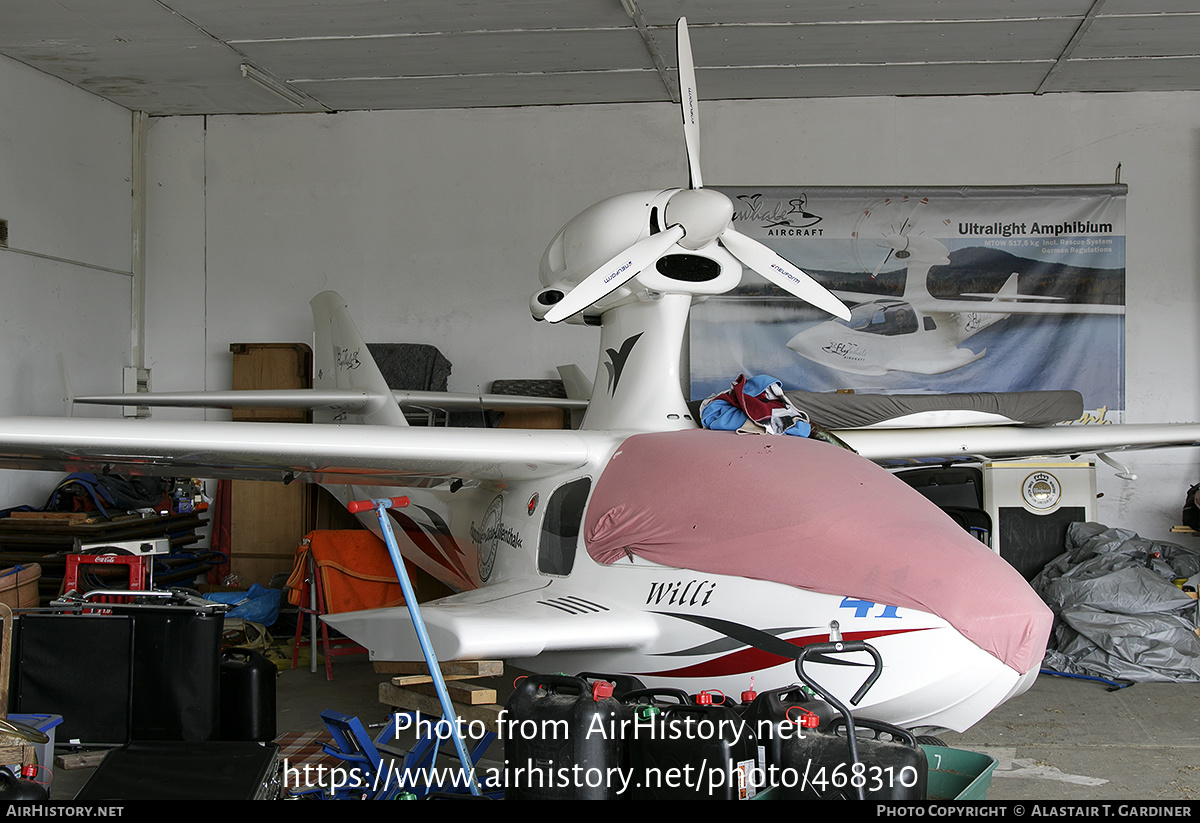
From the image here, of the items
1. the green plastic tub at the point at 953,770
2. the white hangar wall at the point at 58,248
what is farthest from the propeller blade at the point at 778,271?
the white hangar wall at the point at 58,248

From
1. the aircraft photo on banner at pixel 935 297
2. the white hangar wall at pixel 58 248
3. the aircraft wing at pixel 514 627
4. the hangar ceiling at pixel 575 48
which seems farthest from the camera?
the aircraft photo on banner at pixel 935 297

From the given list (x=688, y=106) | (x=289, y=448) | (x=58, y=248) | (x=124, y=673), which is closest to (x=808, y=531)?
(x=289, y=448)

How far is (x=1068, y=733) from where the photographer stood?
465 centimetres

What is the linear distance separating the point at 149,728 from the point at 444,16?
4.93m

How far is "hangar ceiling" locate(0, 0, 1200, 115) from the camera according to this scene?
6.46 metres

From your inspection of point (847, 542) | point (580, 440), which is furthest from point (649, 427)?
point (847, 542)

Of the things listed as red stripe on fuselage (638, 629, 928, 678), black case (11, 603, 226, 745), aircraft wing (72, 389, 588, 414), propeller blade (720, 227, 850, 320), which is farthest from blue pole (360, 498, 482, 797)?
aircraft wing (72, 389, 588, 414)

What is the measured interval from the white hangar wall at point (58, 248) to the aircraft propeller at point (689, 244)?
4.83 meters

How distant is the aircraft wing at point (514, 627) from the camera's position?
11.2 feet

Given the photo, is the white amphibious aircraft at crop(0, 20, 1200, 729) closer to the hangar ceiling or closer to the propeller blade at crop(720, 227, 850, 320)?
the propeller blade at crop(720, 227, 850, 320)

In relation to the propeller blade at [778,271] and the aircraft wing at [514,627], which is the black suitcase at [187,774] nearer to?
the aircraft wing at [514,627]

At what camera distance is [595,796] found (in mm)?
2873

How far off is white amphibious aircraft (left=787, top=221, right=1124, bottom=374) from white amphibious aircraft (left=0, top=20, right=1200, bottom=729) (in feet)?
8.22

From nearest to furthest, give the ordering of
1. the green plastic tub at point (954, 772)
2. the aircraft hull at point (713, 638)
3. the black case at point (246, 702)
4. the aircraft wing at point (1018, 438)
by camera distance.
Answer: the green plastic tub at point (954, 772), the aircraft hull at point (713, 638), the black case at point (246, 702), the aircraft wing at point (1018, 438)
